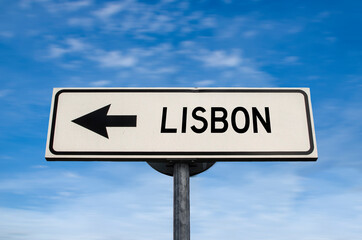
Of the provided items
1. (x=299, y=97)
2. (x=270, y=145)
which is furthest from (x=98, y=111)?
(x=299, y=97)

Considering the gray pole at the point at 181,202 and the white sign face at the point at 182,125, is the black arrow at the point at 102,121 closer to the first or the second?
the white sign face at the point at 182,125

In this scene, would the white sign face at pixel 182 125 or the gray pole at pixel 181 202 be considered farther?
the white sign face at pixel 182 125

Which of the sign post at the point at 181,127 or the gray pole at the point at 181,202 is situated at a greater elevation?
the sign post at the point at 181,127

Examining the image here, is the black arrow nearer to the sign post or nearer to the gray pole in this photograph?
the sign post

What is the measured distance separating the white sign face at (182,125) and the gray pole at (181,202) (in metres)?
0.09

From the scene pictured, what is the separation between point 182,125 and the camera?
6.19 feet

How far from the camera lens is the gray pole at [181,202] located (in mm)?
1600

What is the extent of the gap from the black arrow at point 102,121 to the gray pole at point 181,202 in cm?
44

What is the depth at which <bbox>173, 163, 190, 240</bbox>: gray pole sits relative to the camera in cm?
160

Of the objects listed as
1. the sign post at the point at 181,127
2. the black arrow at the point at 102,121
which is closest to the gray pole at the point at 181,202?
the sign post at the point at 181,127

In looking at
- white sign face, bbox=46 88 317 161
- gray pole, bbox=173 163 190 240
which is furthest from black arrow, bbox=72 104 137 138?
gray pole, bbox=173 163 190 240

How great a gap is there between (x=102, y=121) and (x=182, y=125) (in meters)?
0.55

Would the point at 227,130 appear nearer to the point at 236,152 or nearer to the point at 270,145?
the point at 236,152

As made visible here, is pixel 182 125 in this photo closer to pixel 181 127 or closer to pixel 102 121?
pixel 181 127
